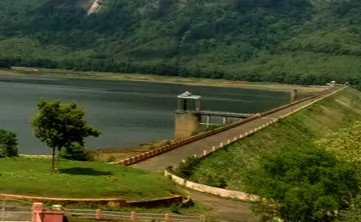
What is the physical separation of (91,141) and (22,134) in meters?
9.64

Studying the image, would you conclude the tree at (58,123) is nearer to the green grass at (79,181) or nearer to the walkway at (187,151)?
the green grass at (79,181)

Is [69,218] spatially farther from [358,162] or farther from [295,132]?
[295,132]

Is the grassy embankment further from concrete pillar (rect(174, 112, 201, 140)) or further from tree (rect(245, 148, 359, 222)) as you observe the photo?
concrete pillar (rect(174, 112, 201, 140))

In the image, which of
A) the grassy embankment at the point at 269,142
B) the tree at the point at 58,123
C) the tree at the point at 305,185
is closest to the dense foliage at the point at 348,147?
the grassy embankment at the point at 269,142

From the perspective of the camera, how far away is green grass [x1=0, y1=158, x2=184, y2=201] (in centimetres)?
3484

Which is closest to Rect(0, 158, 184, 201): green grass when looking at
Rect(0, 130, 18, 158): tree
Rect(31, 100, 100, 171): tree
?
Rect(31, 100, 100, 171): tree

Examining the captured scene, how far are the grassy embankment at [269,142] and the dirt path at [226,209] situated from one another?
14.0 feet

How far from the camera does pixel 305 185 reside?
30906mm

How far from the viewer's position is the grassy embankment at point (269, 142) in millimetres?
53156

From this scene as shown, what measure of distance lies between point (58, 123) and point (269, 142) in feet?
138

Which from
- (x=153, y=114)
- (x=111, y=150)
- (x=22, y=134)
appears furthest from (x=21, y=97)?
(x=111, y=150)

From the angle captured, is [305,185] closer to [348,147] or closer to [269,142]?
[348,147]

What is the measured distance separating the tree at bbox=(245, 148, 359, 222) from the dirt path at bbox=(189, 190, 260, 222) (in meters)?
4.47

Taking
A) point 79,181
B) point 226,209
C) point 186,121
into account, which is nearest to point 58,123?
point 79,181
